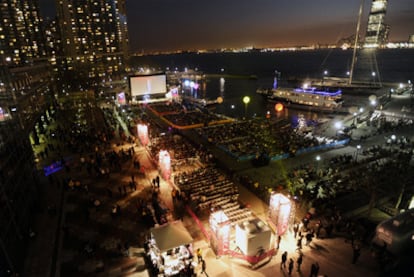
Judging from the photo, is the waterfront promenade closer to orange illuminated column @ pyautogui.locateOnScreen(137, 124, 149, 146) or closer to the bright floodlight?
orange illuminated column @ pyautogui.locateOnScreen(137, 124, 149, 146)

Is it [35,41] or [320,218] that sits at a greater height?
[35,41]

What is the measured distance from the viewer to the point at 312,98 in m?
55.3

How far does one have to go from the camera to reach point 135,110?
4531 centimetres

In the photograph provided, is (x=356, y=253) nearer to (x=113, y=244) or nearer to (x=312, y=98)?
(x=113, y=244)

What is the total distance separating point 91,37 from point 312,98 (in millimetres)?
100375

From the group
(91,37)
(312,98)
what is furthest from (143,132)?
(91,37)

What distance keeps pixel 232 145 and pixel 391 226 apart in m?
15.8

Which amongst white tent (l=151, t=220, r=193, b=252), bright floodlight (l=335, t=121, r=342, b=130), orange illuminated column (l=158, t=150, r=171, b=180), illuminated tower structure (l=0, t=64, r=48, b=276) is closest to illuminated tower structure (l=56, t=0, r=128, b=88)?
bright floodlight (l=335, t=121, r=342, b=130)

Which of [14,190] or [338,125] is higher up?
[14,190]

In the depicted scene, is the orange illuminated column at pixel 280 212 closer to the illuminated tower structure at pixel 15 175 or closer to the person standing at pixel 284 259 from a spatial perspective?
the person standing at pixel 284 259

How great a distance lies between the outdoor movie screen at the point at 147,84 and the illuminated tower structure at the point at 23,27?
53229 millimetres

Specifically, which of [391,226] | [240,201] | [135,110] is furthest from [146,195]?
[135,110]

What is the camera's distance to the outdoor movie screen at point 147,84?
45.8 m

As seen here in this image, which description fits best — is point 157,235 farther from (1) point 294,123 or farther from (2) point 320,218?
(1) point 294,123
